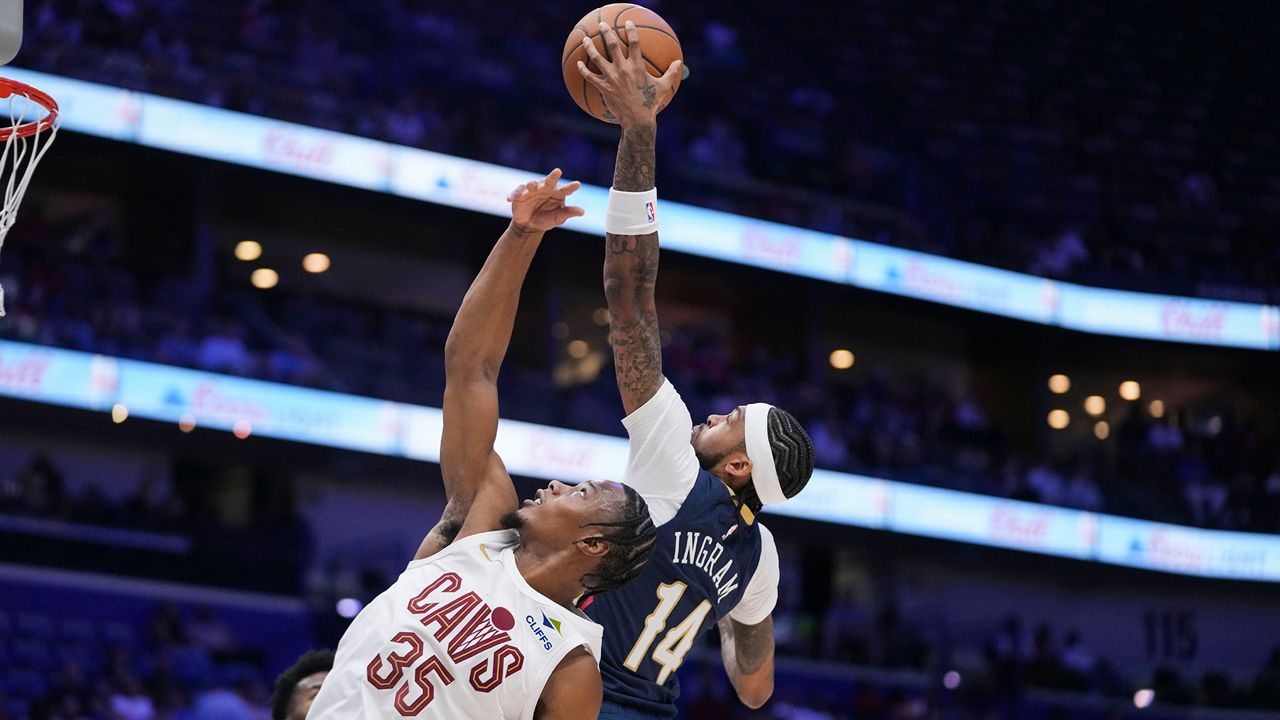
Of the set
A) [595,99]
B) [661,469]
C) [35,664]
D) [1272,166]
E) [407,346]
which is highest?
[1272,166]

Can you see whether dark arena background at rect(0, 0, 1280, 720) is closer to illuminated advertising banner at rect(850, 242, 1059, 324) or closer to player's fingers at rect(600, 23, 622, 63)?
illuminated advertising banner at rect(850, 242, 1059, 324)

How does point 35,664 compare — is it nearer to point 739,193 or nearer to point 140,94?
point 140,94

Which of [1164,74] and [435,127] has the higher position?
[1164,74]

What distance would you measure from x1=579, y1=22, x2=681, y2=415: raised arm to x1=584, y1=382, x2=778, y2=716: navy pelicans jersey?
92mm

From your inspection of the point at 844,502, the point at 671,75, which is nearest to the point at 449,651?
the point at 671,75

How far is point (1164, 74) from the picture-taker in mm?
25859

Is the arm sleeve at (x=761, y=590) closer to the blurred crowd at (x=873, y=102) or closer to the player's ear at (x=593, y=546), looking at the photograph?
the player's ear at (x=593, y=546)

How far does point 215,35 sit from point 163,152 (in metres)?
1.85

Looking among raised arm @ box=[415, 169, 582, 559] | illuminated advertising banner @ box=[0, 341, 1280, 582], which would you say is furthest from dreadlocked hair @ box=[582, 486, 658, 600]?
illuminated advertising banner @ box=[0, 341, 1280, 582]

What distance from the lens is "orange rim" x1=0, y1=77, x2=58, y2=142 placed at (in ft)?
15.7

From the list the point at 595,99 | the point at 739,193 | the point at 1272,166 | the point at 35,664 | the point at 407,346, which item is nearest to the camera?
the point at 595,99

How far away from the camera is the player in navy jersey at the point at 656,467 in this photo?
4.15 meters

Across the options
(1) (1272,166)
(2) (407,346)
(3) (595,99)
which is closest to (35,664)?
(2) (407,346)

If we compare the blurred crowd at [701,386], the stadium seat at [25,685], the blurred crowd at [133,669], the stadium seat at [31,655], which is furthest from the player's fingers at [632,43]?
the blurred crowd at [701,386]
